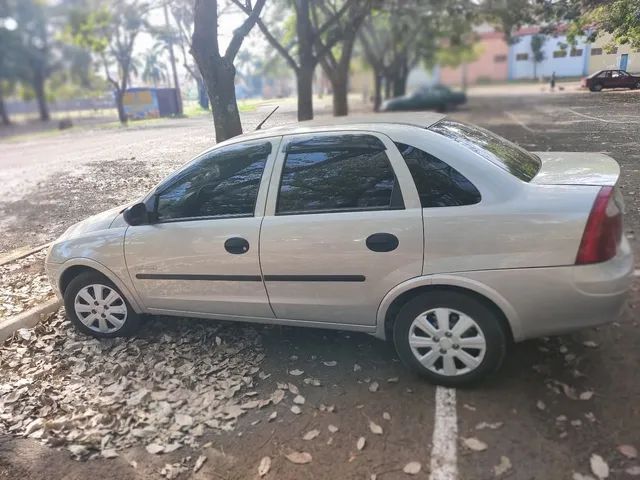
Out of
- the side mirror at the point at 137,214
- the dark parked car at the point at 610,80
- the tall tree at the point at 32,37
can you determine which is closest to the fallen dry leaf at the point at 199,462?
the side mirror at the point at 137,214

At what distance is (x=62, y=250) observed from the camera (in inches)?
160

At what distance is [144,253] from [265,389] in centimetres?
136

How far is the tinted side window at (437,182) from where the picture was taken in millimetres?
2891

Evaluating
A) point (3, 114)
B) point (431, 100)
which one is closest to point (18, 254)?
point (3, 114)

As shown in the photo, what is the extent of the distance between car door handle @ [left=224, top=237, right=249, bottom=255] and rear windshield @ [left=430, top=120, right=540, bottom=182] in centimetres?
146

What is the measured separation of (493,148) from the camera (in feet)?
11.4

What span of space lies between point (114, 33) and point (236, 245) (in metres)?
12.0

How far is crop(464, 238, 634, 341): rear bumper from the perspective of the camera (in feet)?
8.73

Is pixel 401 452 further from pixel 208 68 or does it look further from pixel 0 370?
pixel 208 68

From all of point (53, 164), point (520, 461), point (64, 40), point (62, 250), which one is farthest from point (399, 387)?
point (53, 164)

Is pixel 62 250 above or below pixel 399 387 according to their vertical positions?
above

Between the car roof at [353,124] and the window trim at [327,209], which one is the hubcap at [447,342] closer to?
the window trim at [327,209]

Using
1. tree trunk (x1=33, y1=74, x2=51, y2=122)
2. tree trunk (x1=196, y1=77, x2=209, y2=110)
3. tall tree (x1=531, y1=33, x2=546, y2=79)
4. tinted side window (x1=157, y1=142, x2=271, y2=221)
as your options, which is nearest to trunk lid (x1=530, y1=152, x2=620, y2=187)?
tinted side window (x1=157, y1=142, x2=271, y2=221)

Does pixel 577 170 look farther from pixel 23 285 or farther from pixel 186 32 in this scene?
pixel 186 32
